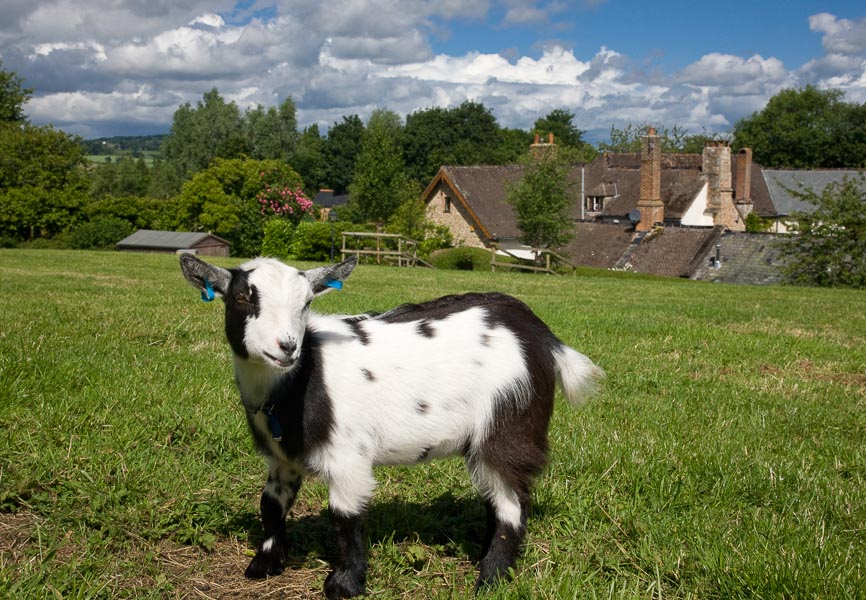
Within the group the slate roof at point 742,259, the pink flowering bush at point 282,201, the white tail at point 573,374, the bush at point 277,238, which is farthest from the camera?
the pink flowering bush at point 282,201

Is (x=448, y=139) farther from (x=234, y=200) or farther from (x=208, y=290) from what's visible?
(x=208, y=290)

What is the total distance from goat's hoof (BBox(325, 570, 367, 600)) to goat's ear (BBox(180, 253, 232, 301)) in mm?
1545

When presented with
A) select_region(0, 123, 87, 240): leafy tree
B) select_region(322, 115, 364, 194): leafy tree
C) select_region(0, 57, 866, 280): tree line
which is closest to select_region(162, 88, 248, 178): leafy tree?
select_region(0, 57, 866, 280): tree line

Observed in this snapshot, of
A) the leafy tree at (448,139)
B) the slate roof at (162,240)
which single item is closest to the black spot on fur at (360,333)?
the slate roof at (162,240)

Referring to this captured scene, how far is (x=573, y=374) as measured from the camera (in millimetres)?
4637

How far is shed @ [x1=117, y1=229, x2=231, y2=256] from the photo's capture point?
4666 centimetres

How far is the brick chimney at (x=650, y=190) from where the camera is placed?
209 ft

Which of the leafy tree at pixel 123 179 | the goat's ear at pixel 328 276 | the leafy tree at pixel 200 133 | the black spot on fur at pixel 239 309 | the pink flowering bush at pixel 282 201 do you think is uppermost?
the leafy tree at pixel 200 133

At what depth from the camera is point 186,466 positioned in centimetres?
533

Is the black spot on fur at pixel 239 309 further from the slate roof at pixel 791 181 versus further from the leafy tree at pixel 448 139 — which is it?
the leafy tree at pixel 448 139

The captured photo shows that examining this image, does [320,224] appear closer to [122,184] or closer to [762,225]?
[762,225]

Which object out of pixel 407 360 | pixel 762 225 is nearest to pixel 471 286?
pixel 407 360

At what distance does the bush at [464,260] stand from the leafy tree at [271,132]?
64484 millimetres

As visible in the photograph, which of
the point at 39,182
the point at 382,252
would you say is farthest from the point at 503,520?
the point at 39,182
